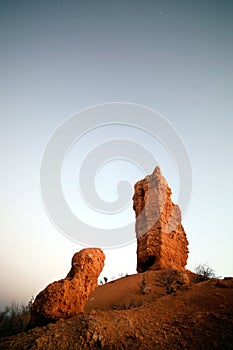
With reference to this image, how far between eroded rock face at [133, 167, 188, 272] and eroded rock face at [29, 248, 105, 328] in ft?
23.4

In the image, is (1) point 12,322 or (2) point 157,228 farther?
(2) point 157,228

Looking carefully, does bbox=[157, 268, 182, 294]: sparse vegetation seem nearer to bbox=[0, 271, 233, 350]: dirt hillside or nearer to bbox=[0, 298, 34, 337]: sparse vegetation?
bbox=[0, 271, 233, 350]: dirt hillside

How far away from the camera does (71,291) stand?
6504 millimetres

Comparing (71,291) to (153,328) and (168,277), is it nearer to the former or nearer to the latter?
(153,328)

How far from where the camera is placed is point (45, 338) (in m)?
4.34

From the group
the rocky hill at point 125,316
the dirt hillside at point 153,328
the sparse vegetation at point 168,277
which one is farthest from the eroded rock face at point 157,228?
the dirt hillside at point 153,328

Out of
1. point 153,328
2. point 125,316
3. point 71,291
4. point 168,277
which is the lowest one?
point 153,328

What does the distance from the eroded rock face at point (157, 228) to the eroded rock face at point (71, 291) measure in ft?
23.4

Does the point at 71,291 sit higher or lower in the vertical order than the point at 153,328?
higher

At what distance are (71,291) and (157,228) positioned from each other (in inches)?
360

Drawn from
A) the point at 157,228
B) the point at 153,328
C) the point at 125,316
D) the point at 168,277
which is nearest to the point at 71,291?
the point at 125,316

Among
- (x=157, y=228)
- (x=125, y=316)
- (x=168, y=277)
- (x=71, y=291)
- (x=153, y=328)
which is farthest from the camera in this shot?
(x=157, y=228)

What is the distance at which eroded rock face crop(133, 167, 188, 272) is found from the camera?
47.2ft

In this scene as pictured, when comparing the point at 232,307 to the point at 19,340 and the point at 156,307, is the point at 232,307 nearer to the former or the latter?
the point at 156,307
